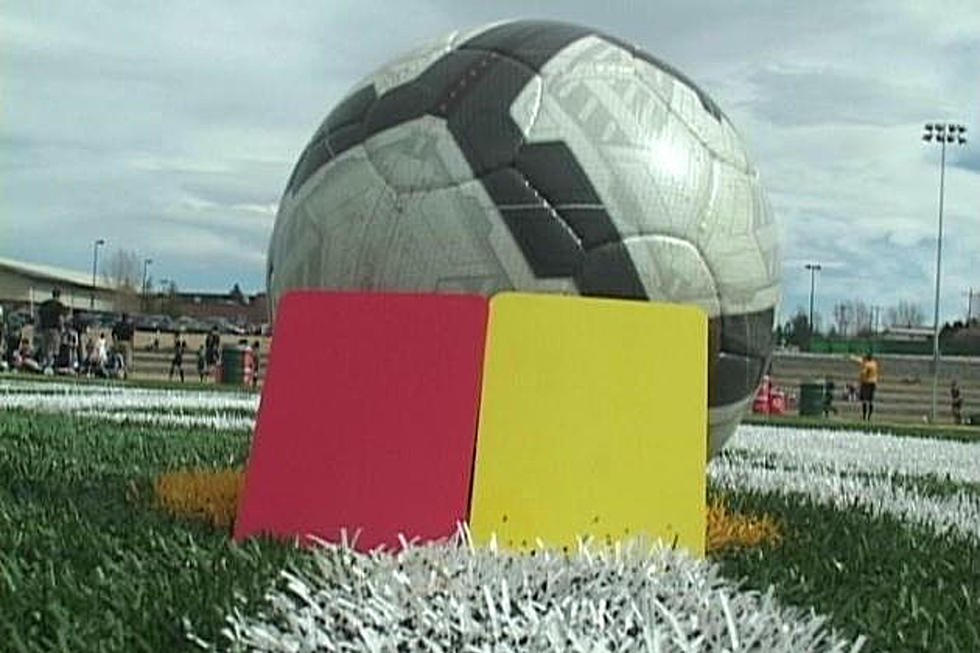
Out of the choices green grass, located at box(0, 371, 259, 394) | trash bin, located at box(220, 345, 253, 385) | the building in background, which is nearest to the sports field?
green grass, located at box(0, 371, 259, 394)

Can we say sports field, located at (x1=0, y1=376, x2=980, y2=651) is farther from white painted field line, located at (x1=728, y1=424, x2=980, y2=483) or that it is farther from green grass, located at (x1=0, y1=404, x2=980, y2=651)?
white painted field line, located at (x1=728, y1=424, x2=980, y2=483)

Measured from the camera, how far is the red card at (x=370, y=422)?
4.16 m

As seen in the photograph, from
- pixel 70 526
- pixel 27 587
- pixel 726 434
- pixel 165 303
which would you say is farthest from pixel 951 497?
pixel 165 303

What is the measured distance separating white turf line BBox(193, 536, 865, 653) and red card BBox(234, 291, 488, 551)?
0.47 m

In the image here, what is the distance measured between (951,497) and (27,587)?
5.51 m

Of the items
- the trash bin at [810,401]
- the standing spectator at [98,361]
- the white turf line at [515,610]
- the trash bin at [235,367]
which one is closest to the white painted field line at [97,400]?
the white turf line at [515,610]

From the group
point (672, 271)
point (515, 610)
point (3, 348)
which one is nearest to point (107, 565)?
point (515, 610)

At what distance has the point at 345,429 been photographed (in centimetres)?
427

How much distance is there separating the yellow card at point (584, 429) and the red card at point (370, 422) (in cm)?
9

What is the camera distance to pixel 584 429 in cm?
431

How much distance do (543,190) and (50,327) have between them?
2414 cm

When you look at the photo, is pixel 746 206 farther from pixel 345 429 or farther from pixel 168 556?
pixel 168 556

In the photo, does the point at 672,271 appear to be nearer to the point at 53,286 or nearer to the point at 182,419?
the point at 182,419

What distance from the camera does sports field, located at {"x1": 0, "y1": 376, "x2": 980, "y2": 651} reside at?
9.70 ft
